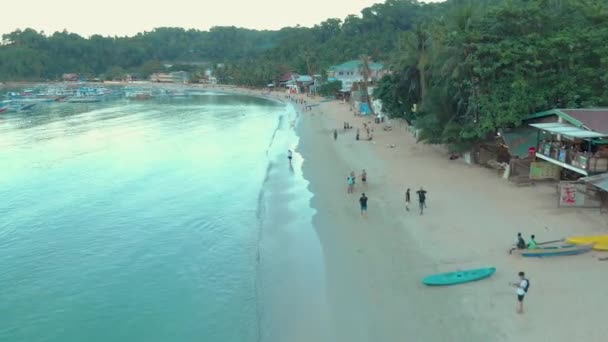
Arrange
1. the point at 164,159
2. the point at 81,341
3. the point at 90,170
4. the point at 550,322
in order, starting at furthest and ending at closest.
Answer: the point at 164,159
the point at 90,170
the point at 81,341
the point at 550,322

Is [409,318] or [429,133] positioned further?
[429,133]

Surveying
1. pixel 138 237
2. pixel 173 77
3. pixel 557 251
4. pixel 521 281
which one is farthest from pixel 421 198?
pixel 173 77

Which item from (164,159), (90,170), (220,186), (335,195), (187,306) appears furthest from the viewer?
(164,159)

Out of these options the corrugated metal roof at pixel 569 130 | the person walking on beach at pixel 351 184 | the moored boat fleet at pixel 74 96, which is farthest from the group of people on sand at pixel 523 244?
the moored boat fleet at pixel 74 96

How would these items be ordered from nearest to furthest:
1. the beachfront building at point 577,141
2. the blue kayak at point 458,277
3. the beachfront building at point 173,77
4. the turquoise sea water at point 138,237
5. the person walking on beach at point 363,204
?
the blue kayak at point 458,277 < the turquoise sea water at point 138,237 < the beachfront building at point 577,141 < the person walking on beach at point 363,204 < the beachfront building at point 173,77

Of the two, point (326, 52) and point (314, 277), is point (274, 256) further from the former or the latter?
point (326, 52)

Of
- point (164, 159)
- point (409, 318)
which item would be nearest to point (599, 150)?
point (409, 318)

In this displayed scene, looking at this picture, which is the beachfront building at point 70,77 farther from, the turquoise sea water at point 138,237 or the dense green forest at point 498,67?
the dense green forest at point 498,67

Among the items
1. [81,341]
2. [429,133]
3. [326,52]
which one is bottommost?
[81,341]
